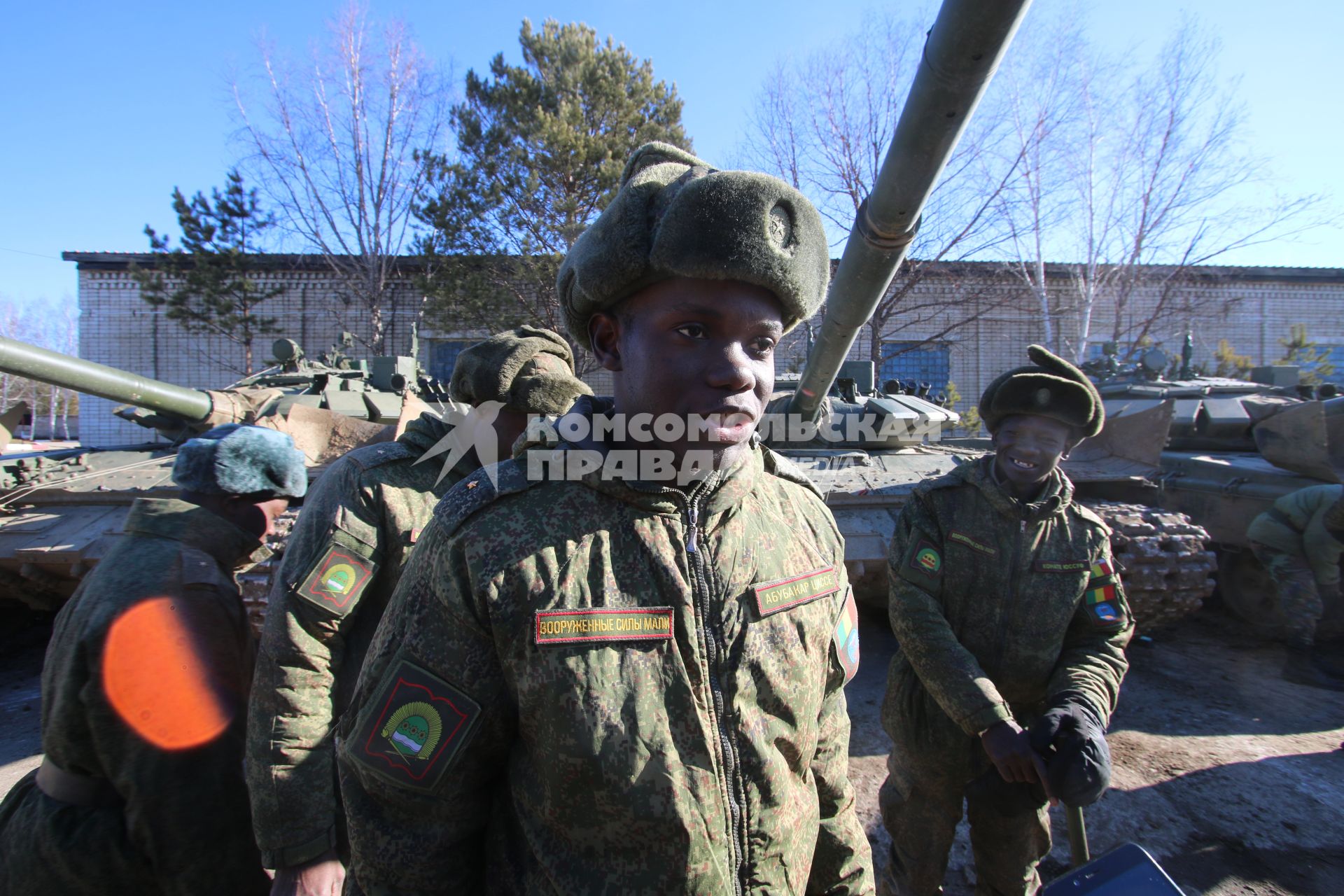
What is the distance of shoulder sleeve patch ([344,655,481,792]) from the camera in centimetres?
108

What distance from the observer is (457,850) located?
1.14 meters

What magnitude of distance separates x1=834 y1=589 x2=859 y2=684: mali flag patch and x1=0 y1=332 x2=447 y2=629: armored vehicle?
12.4ft

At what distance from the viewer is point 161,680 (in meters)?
1.83

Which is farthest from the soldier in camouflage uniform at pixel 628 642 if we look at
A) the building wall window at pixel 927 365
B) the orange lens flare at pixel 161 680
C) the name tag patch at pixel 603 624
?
the building wall window at pixel 927 365

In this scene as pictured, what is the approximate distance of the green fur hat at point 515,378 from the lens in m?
2.46

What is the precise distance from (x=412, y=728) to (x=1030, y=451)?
7.54ft

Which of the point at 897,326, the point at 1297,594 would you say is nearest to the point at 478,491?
the point at 1297,594

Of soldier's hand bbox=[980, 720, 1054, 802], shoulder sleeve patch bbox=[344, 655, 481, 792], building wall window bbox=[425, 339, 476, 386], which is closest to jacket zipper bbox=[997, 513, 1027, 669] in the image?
soldier's hand bbox=[980, 720, 1054, 802]

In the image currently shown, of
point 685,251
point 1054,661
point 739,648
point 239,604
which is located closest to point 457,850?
point 739,648

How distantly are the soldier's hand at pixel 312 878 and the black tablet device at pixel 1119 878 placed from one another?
1.65 meters

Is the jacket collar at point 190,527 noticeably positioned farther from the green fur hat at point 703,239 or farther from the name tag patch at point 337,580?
the green fur hat at point 703,239

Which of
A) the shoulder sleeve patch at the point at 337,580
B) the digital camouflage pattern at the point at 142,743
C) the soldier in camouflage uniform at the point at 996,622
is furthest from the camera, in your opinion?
the soldier in camouflage uniform at the point at 996,622

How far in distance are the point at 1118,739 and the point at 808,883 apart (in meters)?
4.03

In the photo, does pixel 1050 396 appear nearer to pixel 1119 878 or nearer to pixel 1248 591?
pixel 1119 878
